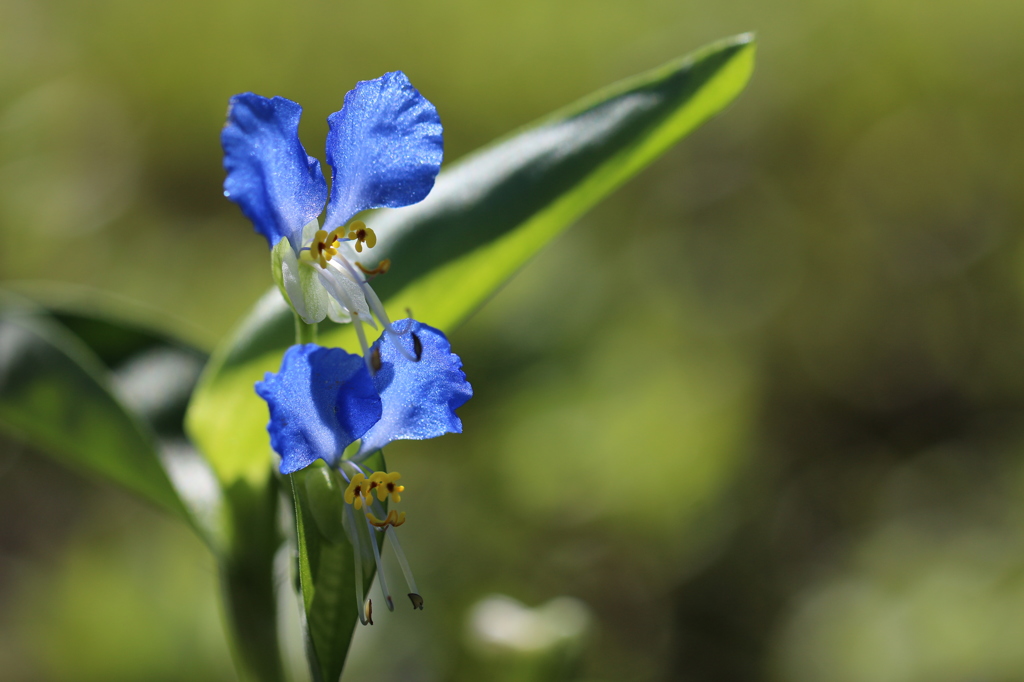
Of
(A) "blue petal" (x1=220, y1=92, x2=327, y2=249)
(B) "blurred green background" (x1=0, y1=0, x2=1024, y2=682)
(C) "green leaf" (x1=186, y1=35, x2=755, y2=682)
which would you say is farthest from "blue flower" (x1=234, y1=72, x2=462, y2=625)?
(B) "blurred green background" (x1=0, y1=0, x2=1024, y2=682)

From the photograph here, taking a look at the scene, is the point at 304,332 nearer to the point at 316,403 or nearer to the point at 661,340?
the point at 316,403

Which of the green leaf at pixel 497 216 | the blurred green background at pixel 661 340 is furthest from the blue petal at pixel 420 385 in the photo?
the blurred green background at pixel 661 340

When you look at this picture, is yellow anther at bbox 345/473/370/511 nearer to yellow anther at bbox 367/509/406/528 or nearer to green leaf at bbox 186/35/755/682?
yellow anther at bbox 367/509/406/528

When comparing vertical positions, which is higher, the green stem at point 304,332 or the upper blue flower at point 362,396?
the green stem at point 304,332

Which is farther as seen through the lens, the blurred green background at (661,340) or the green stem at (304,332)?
the blurred green background at (661,340)

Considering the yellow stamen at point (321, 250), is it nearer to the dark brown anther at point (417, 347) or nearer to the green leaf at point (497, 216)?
the dark brown anther at point (417, 347)
